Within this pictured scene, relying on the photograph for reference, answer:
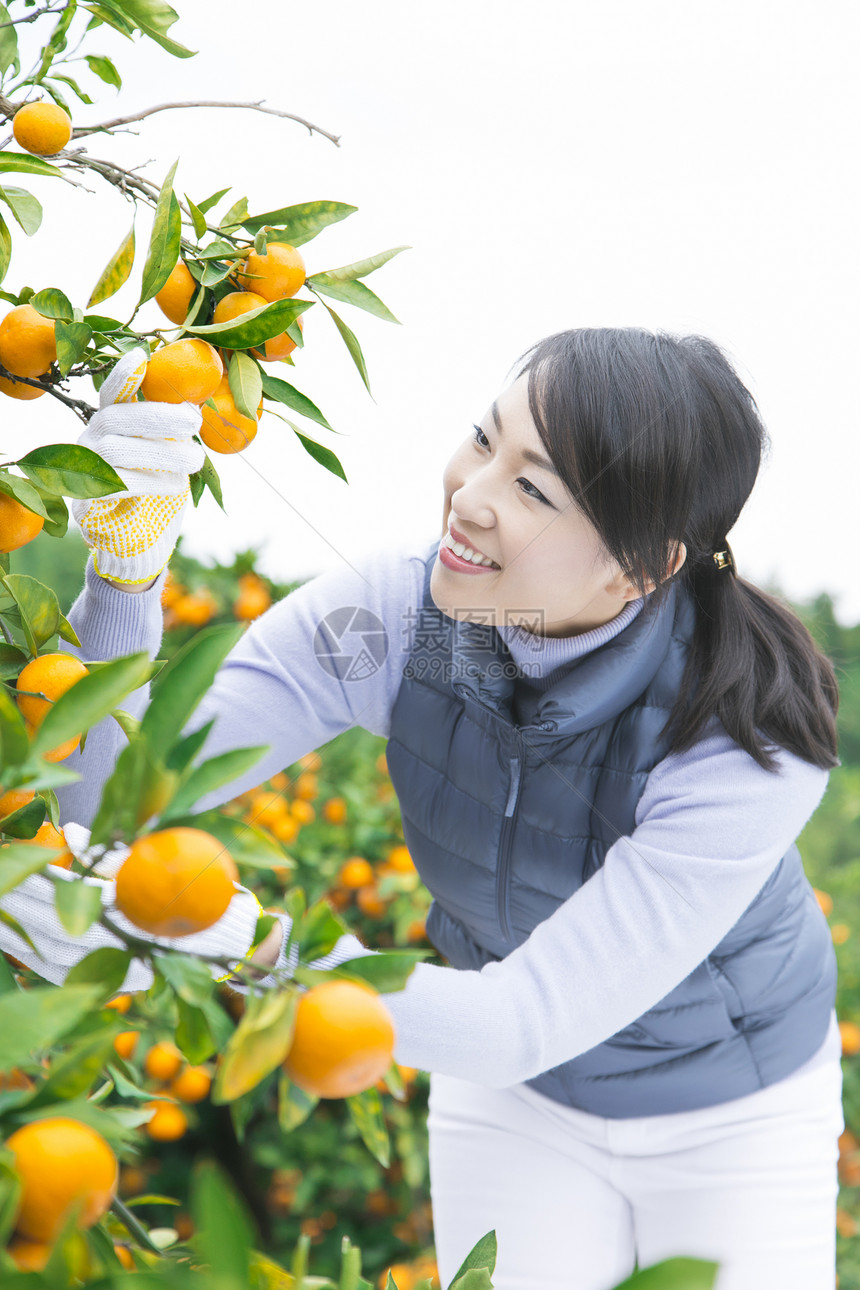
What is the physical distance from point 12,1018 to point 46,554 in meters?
1.76

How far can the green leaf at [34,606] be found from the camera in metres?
0.52

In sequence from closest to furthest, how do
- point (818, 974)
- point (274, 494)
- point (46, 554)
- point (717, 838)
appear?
point (274, 494), point (717, 838), point (818, 974), point (46, 554)

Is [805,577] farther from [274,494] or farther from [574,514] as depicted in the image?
[274,494]

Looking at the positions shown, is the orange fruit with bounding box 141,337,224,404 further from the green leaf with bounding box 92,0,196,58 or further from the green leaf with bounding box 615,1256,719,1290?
the green leaf with bounding box 615,1256,719,1290

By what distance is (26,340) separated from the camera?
22.3 inches

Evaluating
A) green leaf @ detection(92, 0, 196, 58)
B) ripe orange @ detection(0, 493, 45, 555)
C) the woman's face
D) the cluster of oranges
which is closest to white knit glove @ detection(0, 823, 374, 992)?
ripe orange @ detection(0, 493, 45, 555)

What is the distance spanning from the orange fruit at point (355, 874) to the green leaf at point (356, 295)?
0.98 meters

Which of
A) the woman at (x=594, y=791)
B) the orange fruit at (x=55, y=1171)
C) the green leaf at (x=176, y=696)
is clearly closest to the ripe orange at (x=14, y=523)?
the woman at (x=594, y=791)

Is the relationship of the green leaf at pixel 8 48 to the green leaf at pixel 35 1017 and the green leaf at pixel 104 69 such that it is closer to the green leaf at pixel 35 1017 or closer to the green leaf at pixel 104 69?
the green leaf at pixel 104 69

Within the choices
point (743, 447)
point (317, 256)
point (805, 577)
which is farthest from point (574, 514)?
point (805, 577)

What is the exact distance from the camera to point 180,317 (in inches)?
24.0

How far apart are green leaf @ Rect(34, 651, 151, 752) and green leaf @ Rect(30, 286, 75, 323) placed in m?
0.27

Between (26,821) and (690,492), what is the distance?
2.10ft

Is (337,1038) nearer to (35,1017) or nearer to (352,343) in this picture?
(35,1017)
